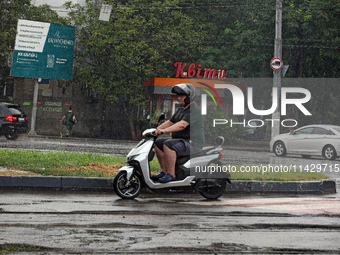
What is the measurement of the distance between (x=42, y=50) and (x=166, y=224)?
2955cm

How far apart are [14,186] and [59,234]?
4.84 m

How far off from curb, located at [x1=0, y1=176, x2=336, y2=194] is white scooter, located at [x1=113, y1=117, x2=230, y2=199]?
1.29 meters

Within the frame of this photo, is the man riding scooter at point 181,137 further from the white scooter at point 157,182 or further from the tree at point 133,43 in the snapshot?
the tree at point 133,43

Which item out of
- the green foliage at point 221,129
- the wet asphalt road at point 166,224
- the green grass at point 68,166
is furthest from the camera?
the green foliage at point 221,129

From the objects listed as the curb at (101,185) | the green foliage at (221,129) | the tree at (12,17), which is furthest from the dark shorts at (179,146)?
the tree at (12,17)

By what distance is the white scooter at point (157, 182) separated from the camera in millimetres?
9289

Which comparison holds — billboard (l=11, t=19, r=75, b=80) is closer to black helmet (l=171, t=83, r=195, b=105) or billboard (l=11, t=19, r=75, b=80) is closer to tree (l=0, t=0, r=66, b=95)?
tree (l=0, t=0, r=66, b=95)

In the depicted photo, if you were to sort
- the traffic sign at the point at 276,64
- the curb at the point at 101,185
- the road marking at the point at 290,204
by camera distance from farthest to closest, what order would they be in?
the traffic sign at the point at 276,64 < the curb at the point at 101,185 < the road marking at the point at 290,204

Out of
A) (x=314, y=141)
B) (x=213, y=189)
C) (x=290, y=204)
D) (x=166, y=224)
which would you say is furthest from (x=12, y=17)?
(x=166, y=224)

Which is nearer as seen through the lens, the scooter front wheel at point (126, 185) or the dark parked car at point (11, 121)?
the scooter front wheel at point (126, 185)

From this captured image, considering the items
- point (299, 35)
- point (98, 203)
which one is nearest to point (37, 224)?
point (98, 203)

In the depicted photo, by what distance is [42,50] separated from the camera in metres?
34.5

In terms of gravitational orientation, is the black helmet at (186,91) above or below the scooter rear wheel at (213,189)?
above

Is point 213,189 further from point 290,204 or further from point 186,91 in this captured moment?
point 186,91
